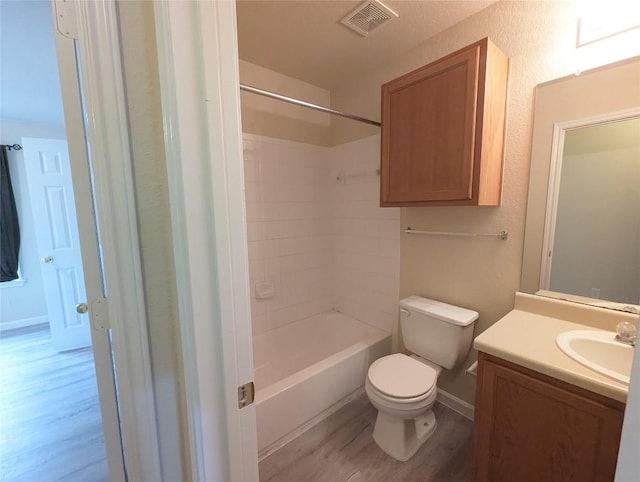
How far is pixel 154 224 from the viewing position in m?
0.67

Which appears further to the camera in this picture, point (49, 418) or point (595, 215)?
point (49, 418)

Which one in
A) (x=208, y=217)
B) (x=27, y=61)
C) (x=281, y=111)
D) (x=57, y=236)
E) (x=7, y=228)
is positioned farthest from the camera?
(x=7, y=228)

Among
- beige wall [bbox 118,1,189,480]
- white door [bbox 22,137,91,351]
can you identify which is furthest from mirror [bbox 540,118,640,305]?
white door [bbox 22,137,91,351]

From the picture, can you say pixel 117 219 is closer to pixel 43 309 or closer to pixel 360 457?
pixel 360 457

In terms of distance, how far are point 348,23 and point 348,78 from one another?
0.68 meters

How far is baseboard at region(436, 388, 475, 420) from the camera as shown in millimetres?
1793

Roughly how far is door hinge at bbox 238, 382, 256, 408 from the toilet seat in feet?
3.43

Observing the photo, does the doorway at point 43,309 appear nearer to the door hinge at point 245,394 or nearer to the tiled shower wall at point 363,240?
the door hinge at point 245,394

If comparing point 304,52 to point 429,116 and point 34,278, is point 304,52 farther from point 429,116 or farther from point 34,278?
point 34,278

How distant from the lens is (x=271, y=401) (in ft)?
5.11

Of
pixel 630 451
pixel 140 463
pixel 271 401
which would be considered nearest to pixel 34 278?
pixel 271 401

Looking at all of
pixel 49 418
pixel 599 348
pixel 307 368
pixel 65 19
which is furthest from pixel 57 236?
pixel 599 348

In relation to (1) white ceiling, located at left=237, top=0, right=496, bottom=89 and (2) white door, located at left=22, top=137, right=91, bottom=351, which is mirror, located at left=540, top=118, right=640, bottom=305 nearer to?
(1) white ceiling, located at left=237, top=0, right=496, bottom=89

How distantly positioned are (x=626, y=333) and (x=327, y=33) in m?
2.05
